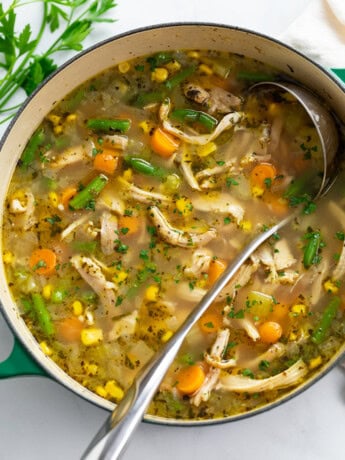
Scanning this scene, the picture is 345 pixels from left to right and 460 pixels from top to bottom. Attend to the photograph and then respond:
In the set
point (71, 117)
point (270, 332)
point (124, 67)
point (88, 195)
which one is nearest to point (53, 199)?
point (88, 195)

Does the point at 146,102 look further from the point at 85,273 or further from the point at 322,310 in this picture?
the point at 322,310

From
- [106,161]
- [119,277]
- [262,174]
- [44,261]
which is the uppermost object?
[106,161]

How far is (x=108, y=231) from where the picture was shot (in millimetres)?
3746

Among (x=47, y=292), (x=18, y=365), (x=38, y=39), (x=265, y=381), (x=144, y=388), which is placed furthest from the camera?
(x=38, y=39)

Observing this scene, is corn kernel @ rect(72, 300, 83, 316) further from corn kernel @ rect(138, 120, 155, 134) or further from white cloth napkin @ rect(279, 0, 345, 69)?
white cloth napkin @ rect(279, 0, 345, 69)

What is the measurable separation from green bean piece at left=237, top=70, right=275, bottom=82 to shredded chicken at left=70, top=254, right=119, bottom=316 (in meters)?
1.21

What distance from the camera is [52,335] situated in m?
3.73

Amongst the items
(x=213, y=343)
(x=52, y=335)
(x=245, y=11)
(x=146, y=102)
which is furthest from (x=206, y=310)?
(x=245, y=11)

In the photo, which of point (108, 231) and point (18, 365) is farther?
point (108, 231)

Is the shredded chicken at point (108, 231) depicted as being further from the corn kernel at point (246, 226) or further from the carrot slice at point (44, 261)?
the corn kernel at point (246, 226)

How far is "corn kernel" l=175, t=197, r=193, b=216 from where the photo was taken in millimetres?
3760

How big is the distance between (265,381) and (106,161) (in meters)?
1.35

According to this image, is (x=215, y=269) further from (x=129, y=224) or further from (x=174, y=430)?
(x=174, y=430)

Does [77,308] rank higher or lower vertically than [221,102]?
lower
